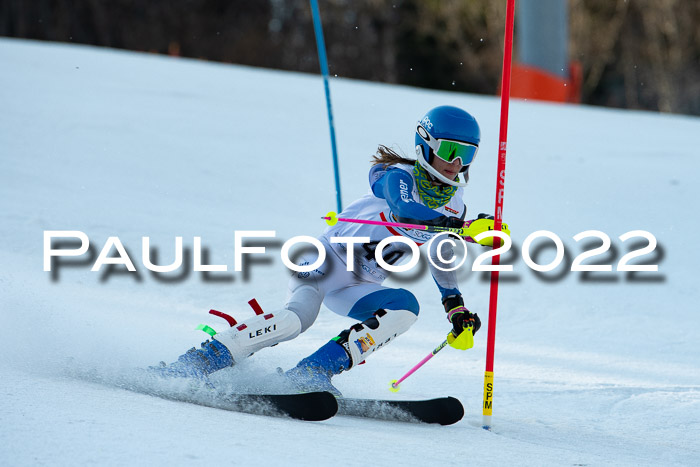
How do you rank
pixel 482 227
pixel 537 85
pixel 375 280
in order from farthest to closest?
1. pixel 537 85
2. pixel 375 280
3. pixel 482 227

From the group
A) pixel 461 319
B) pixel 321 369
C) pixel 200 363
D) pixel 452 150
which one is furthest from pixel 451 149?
pixel 200 363

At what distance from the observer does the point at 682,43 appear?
2469 centimetres

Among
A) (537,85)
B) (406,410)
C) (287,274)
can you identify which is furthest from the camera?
(537,85)

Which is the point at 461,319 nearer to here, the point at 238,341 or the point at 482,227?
the point at 482,227

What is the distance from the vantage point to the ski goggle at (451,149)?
3.50 meters

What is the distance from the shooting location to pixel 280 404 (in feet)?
10.3

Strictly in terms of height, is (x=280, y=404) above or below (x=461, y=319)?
below

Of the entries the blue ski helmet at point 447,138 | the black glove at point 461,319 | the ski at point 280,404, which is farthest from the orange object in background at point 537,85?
the ski at point 280,404

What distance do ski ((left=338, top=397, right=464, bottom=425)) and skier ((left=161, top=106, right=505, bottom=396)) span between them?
0.43 ft

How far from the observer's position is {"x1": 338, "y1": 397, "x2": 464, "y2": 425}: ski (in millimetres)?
3402

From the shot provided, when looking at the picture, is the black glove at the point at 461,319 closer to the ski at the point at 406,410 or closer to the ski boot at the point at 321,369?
the ski at the point at 406,410

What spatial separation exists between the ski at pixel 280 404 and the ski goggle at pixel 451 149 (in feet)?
3.55

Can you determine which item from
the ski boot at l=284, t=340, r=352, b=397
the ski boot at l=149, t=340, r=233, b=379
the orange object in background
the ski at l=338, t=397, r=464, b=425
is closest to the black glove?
the ski at l=338, t=397, r=464, b=425

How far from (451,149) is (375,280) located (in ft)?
2.39
